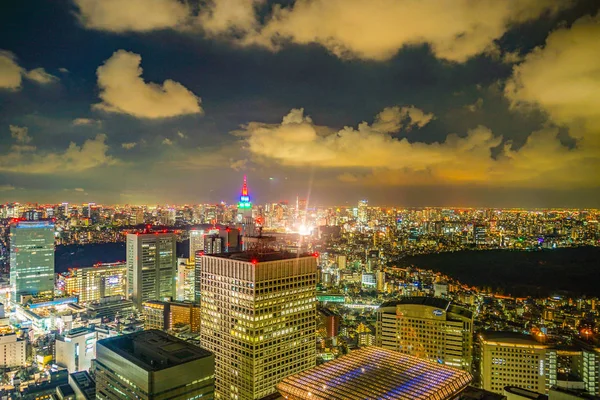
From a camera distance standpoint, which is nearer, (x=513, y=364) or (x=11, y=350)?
(x=513, y=364)

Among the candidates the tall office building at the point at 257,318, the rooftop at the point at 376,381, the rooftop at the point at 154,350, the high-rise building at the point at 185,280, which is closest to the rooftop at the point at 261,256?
the tall office building at the point at 257,318

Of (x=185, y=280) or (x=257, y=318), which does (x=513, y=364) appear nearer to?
(x=257, y=318)

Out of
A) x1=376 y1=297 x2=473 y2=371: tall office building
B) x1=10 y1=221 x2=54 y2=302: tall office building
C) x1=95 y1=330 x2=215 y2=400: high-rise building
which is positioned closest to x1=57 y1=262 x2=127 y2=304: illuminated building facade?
x1=10 y1=221 x2=54 y2=302: tall office building

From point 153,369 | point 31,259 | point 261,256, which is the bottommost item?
point 153,369

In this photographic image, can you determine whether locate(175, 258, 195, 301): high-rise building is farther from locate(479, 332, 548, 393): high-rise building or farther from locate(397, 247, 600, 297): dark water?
locate(397, 247, 600, 297): dark water

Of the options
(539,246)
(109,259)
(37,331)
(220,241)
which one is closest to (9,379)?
(37,331)

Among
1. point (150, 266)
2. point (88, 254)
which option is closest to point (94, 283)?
point (150, 266)
